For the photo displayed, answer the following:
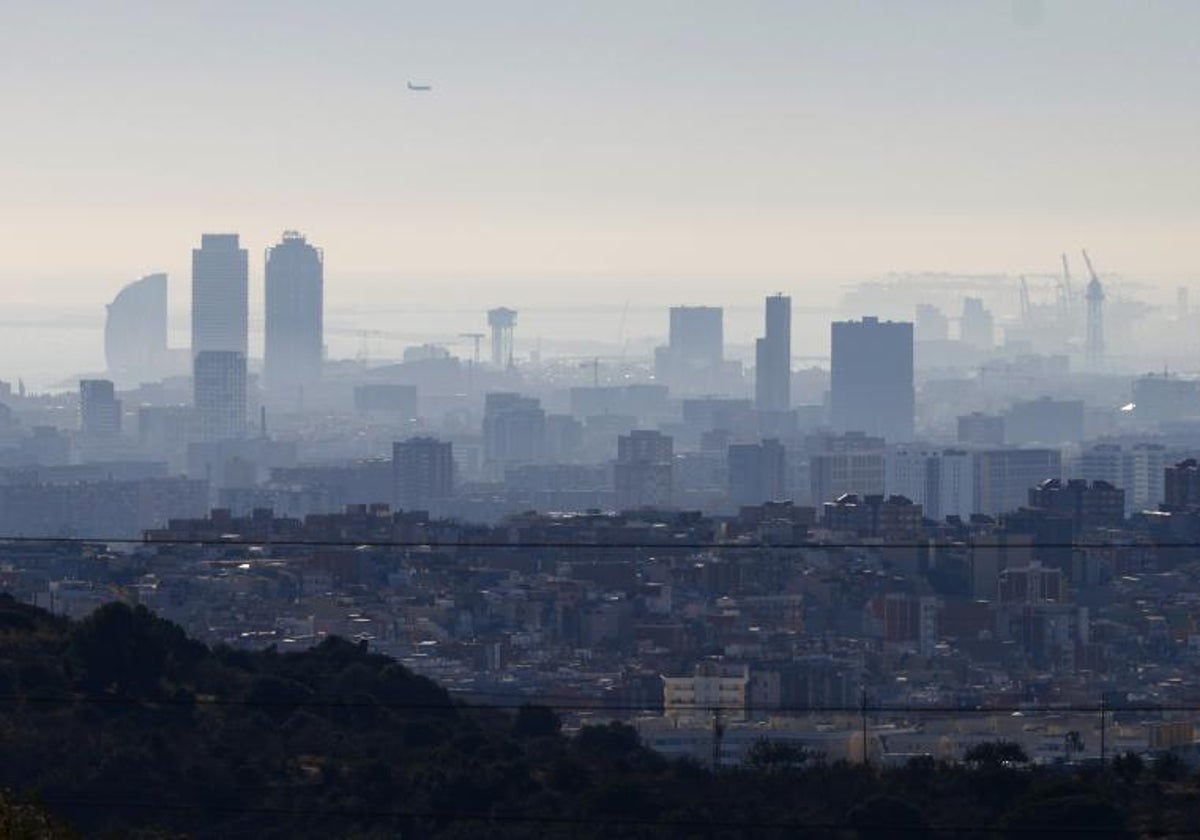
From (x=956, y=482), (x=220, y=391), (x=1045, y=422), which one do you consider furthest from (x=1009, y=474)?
(x=220, y=391)

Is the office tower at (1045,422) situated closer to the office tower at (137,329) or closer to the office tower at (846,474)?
the office tower at (846,474)

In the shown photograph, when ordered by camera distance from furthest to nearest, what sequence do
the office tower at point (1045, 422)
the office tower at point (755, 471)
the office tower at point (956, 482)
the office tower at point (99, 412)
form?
the office tower at point (99, 412) → the office tower at point (1045, 422) → the office tower at point (755, 471) → the office tower at point (956, 482)

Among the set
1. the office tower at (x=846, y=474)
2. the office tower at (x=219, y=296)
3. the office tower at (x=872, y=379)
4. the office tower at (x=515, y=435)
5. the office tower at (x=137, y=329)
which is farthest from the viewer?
the office tower at (x=137, y=329)

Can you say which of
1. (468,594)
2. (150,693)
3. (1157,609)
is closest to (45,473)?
(468,594)

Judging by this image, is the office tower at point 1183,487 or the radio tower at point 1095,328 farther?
the radio tower at point 1095,328

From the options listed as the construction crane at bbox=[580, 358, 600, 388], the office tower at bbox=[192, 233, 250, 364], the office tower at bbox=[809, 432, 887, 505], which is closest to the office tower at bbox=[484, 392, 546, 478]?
the office tower at bbox=[809, 432, 887, 505]

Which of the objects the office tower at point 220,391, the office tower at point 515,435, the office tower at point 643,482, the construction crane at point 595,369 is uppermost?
the construction crane at point 595,369

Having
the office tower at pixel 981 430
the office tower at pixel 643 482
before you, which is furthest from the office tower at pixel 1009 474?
the office tower at pixel 981 430
